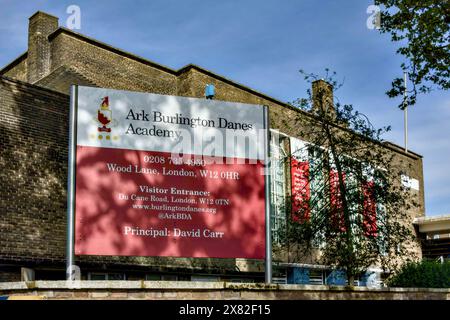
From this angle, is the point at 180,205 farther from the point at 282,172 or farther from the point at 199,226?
the point at 282,172

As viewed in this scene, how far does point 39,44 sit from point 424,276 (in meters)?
16.8

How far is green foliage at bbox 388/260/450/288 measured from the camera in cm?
2345

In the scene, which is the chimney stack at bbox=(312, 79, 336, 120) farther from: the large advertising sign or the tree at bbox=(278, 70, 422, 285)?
the large advertising sign

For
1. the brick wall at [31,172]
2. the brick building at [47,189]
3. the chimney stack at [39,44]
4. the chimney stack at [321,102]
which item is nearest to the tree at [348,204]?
the chimney stack at [321,102]

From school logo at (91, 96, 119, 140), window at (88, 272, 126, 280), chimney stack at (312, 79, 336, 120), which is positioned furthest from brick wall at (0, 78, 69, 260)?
chimney stack at (312, 79, 336, 120)

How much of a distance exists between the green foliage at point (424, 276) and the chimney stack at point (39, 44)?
50.3ft

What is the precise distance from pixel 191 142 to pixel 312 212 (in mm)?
7424

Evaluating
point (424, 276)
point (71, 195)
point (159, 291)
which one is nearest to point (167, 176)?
point (71, 195)

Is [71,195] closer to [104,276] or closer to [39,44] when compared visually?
[104,276]

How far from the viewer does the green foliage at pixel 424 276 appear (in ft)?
76.9

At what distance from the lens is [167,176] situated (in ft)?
44.9

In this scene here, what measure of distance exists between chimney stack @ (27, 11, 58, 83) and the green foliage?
15.3m
